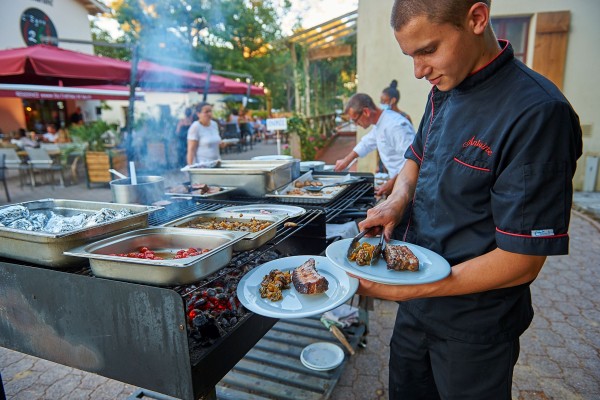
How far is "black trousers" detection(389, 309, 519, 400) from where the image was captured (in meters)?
1.46

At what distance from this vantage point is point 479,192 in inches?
51.7

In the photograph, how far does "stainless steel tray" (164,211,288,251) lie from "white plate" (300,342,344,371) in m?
1.60

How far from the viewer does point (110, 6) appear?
18.7 metres

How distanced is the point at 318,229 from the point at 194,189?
3.98 feet

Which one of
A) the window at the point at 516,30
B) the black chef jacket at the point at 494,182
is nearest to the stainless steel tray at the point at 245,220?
the black chef jacket at the point at 494,182

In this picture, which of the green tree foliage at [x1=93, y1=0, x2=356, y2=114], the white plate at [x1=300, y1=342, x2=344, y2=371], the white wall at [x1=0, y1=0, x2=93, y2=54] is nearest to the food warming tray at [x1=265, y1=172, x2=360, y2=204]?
the white plate at [x1=300, y1=342, x2=344, y2=371]

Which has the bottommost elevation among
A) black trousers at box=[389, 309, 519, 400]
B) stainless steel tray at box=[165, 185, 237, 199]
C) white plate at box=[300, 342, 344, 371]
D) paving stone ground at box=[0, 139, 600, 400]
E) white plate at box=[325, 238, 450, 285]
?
paving stone ground at box=[0, 139, 600, 400]

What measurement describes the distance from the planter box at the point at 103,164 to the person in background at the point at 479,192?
341 inches

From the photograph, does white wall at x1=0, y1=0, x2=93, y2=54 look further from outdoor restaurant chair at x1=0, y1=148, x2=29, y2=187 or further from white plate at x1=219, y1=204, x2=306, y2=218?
white plate at x1=219, y1=204, x2=306, y2=218

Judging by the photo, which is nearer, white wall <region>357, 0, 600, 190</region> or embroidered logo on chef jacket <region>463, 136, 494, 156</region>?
embroidered logo on chef jacket <region>463, 136, 494, 156</region>

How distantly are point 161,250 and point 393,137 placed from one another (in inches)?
130

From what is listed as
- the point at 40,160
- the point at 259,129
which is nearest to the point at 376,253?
the point at 40,160

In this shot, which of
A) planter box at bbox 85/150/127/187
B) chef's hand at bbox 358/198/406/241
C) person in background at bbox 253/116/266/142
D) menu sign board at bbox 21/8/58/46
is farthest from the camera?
person in background at bbox 253/116/266/142

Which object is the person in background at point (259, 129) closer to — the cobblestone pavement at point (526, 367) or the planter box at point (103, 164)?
the planter box at point (103, 164)
